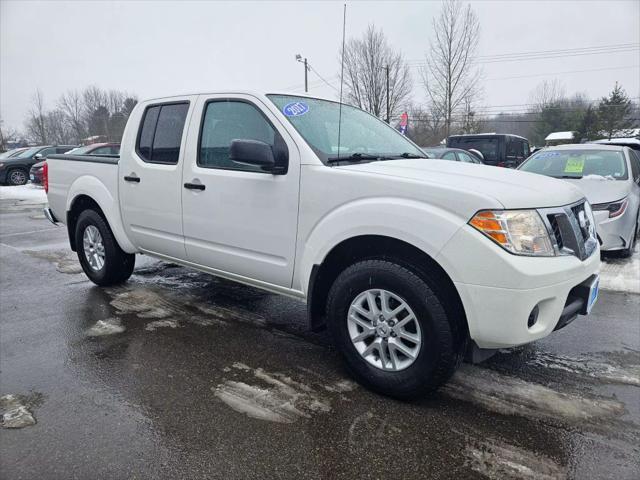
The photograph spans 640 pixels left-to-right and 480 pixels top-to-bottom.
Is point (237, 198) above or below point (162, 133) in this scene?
below

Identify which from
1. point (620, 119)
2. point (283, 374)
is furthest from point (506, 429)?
point (620, 119)

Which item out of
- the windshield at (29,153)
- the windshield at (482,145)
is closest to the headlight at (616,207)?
the windshield at (482,145)

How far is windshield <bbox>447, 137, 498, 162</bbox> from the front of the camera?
14.8 meters

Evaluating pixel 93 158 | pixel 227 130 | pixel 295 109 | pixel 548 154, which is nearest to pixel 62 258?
pixel 93 158

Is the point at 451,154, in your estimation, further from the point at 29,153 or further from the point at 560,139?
the point at 560,139

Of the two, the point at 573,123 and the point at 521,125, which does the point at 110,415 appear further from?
the point at 521,125

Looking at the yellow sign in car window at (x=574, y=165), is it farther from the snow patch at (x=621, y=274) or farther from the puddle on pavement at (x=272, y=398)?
the puddle on pavement at (x=272, y=398)

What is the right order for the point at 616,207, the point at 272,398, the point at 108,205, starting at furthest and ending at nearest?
the point at 616,207 → the point at 108,205 → the point at 272,398

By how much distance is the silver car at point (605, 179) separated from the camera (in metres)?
5.84

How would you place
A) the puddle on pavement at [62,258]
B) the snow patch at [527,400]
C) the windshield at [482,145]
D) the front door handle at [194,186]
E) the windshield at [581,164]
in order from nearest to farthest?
the snow patch at [527,400], the front door handle at [194,186], the puddle on pavement at [62,258], the windshield at [581,164], the windshield at [482,145]

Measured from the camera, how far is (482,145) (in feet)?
49.7

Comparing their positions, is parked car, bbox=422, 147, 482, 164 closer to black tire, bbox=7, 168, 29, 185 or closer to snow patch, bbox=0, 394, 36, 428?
snow patch, bbox=0, 394, 36, 428

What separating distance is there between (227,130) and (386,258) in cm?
173

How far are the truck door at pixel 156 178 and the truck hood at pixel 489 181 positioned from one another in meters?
1.71
